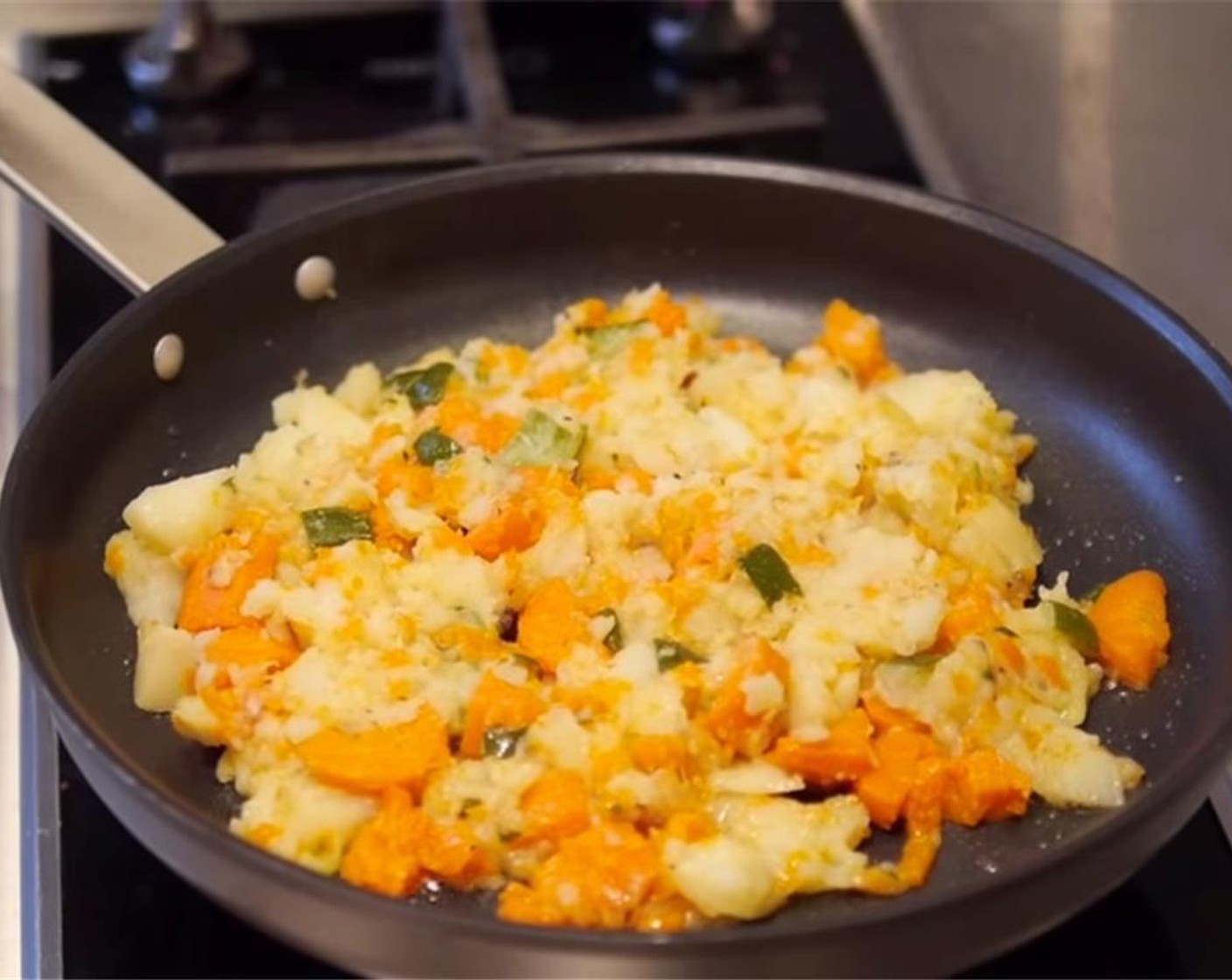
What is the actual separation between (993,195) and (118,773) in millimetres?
1338

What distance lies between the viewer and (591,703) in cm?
103

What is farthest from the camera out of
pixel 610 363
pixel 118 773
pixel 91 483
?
pixel 610 363

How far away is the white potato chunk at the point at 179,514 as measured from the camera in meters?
1.16

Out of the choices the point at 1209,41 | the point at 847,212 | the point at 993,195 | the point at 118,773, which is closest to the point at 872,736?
the point at 118,773

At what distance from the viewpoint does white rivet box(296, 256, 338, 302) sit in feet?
4.59

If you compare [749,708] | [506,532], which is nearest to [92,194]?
[506,532]

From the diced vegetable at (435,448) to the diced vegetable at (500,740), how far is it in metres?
0.27

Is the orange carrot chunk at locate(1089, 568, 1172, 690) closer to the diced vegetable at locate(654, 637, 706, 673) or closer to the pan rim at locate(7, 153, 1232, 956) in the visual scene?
the pan rim at locate(7, 153, 1232, 956)

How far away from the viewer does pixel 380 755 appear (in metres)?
0.99

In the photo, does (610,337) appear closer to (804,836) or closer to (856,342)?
(856,342)

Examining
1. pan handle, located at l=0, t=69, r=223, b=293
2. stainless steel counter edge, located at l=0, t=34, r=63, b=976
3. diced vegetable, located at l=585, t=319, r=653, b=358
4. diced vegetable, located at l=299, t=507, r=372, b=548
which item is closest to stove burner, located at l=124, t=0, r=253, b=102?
stainless steel counter edge, located at l=0, t=34, r=63, b=976

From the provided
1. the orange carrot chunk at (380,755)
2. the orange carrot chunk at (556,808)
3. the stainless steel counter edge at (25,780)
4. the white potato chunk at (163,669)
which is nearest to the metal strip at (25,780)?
the stainless steel counter edge at (25,780)

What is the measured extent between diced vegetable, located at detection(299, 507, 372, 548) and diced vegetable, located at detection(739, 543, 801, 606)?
0.90 ft

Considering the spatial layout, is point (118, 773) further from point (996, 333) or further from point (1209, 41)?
point (1209, 41)
